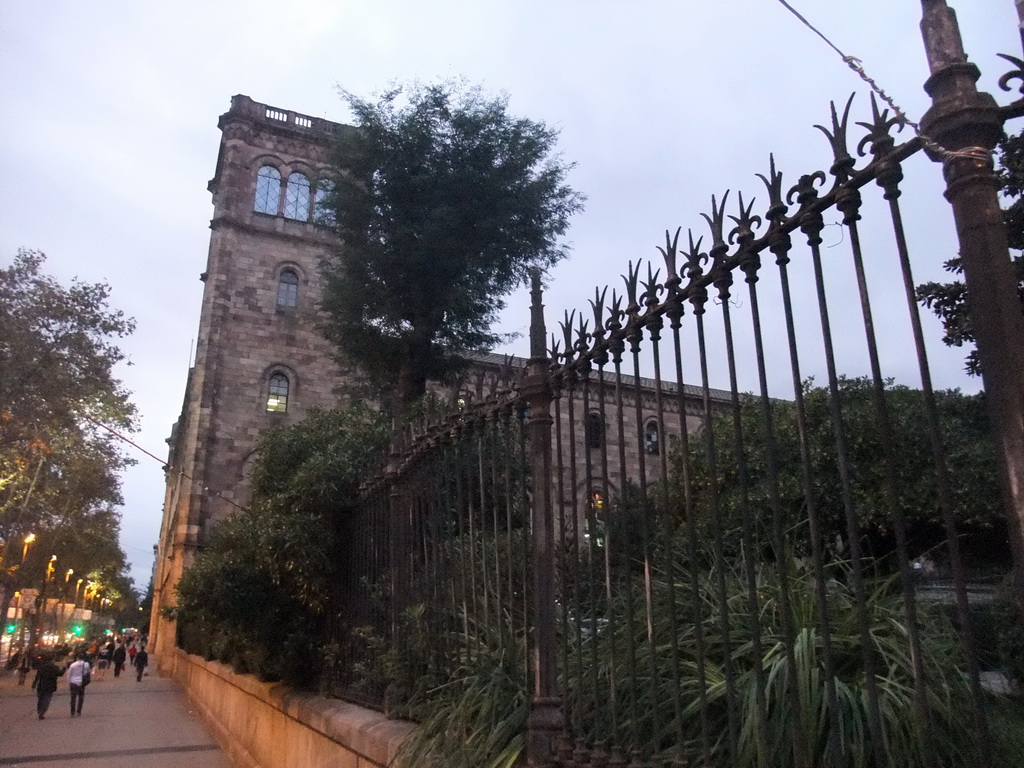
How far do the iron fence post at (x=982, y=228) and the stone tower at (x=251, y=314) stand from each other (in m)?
25.7

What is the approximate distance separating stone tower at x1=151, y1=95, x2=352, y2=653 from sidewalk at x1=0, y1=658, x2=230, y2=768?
6.41m

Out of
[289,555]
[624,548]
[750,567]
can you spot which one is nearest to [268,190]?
[289,555]

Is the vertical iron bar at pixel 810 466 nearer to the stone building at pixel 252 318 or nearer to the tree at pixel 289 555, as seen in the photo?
the tree at pixel 289 555

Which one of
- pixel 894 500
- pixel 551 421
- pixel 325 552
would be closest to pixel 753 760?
pixel 894 500

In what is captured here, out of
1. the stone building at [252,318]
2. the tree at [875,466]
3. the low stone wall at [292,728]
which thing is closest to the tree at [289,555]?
the low stone wall at [292,728]

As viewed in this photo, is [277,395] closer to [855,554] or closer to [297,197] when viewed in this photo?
[297,197]

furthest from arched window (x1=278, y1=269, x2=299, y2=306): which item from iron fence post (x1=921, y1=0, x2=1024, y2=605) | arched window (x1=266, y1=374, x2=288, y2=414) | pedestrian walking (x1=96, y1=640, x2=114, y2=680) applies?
A: iron fence post (x1=921, y1=0, x2=1024, y2=605)

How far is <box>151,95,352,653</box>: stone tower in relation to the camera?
89.4ft

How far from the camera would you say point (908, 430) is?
13.8 m

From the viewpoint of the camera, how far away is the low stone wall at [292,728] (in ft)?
15.4

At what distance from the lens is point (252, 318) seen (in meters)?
29.2

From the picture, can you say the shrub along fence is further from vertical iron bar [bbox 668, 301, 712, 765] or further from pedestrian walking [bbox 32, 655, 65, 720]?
pedestrian walking [bbox 32, 655, 65, 720]

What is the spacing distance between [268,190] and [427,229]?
1732 cm

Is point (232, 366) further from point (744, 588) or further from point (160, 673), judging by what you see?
point (744, 588)
